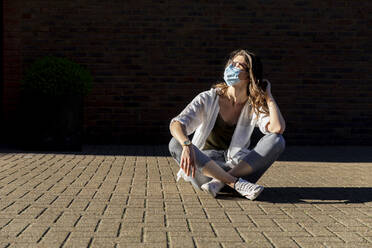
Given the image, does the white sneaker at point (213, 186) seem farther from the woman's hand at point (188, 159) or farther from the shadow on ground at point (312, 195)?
the woman's hand at point (188, 159)

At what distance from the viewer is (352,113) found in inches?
365

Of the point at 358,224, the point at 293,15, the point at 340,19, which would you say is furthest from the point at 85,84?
the point at 358,224

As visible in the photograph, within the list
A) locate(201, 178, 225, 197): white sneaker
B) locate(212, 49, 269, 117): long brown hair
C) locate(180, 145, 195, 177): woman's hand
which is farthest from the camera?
locate(212, 49, 269, 117): long brown hair

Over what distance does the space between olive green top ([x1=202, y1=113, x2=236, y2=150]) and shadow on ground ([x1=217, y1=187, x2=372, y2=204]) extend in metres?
0.42

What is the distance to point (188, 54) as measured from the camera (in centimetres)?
899

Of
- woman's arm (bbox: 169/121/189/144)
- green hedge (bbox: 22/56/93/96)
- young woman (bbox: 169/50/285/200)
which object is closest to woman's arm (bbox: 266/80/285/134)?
young woman (bbox: 169/50/285/200)

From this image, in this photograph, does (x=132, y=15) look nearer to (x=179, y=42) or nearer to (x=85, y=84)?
(x=179, y=42)

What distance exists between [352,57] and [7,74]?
605cm

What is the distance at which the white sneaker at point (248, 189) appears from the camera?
4.27m

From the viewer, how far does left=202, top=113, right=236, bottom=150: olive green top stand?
15.6 ft

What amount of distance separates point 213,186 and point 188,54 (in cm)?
490

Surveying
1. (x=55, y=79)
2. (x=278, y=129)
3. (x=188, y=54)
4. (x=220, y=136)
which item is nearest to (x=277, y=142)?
(x=278, y=129)

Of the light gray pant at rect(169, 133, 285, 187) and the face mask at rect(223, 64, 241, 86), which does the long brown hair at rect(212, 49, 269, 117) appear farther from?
the light gray pant at rect(169, 133, 285, 187)

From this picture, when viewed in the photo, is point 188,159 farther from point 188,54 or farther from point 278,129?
point 188,54
